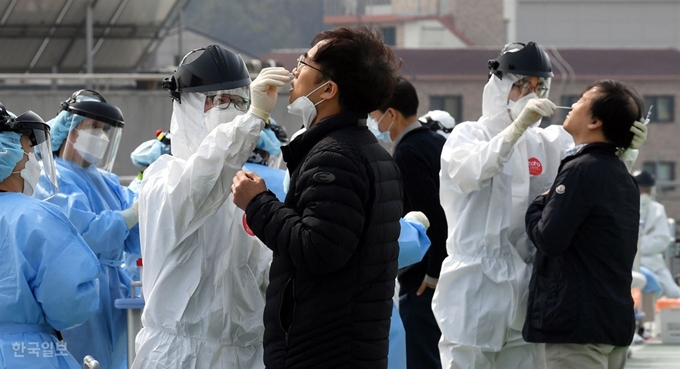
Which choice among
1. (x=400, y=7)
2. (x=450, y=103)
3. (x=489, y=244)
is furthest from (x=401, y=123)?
(x=400, y=7)

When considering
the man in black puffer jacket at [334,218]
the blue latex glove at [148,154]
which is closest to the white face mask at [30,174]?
the man in black puffer jacket at [334,218]

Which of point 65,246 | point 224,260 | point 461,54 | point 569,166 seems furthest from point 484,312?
point 461,54

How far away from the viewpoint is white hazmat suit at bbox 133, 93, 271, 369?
4.32 m

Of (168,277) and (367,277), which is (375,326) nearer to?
(367,277)

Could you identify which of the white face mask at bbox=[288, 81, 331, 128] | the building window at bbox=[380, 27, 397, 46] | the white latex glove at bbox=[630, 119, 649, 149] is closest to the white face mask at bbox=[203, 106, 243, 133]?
the white face mask at bbox=[288, 81, 331, 128]

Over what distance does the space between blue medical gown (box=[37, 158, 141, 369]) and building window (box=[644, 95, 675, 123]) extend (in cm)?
4568

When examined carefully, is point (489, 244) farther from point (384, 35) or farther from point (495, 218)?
point (384, 35)

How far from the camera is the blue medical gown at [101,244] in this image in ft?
20.7

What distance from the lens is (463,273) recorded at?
19.1 ft

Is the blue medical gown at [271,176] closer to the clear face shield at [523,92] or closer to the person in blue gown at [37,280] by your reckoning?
the person in blue gown at [37,280]

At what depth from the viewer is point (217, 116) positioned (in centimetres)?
456

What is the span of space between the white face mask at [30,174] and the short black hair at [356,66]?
1.23 metres

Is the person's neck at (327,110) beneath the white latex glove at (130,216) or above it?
above

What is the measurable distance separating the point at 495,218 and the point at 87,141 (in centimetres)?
222
